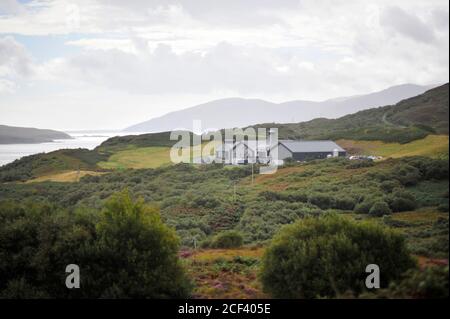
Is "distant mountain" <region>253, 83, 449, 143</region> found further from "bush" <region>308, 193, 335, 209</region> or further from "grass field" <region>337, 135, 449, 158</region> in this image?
"bush" <region>308, 193, 335, 209</region>

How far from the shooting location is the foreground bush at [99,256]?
1552 centimetres

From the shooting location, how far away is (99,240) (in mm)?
16422

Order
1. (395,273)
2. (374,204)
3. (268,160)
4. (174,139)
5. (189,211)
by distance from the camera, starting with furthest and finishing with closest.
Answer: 1. (174,139)
2. (268,160)
3. (189,211)
4. (374,204)
5. (395,273)

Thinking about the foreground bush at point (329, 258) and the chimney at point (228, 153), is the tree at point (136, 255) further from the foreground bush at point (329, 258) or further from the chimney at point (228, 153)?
the chimney at point (228, 153)

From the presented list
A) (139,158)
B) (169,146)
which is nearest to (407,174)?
(139,158)

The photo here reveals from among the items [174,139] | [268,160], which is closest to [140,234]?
[268,160]

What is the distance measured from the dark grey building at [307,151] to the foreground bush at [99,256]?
5052cm

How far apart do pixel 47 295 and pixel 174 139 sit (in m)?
93.6

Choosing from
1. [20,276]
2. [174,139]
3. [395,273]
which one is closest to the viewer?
[395,273]

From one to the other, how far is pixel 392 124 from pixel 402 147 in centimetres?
3893

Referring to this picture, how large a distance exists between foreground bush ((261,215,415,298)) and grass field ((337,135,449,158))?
39.7 meters

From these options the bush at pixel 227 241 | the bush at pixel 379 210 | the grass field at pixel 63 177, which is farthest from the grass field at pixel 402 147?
the grass field at pixel 63 177

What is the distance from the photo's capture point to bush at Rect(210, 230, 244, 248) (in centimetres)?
2753
